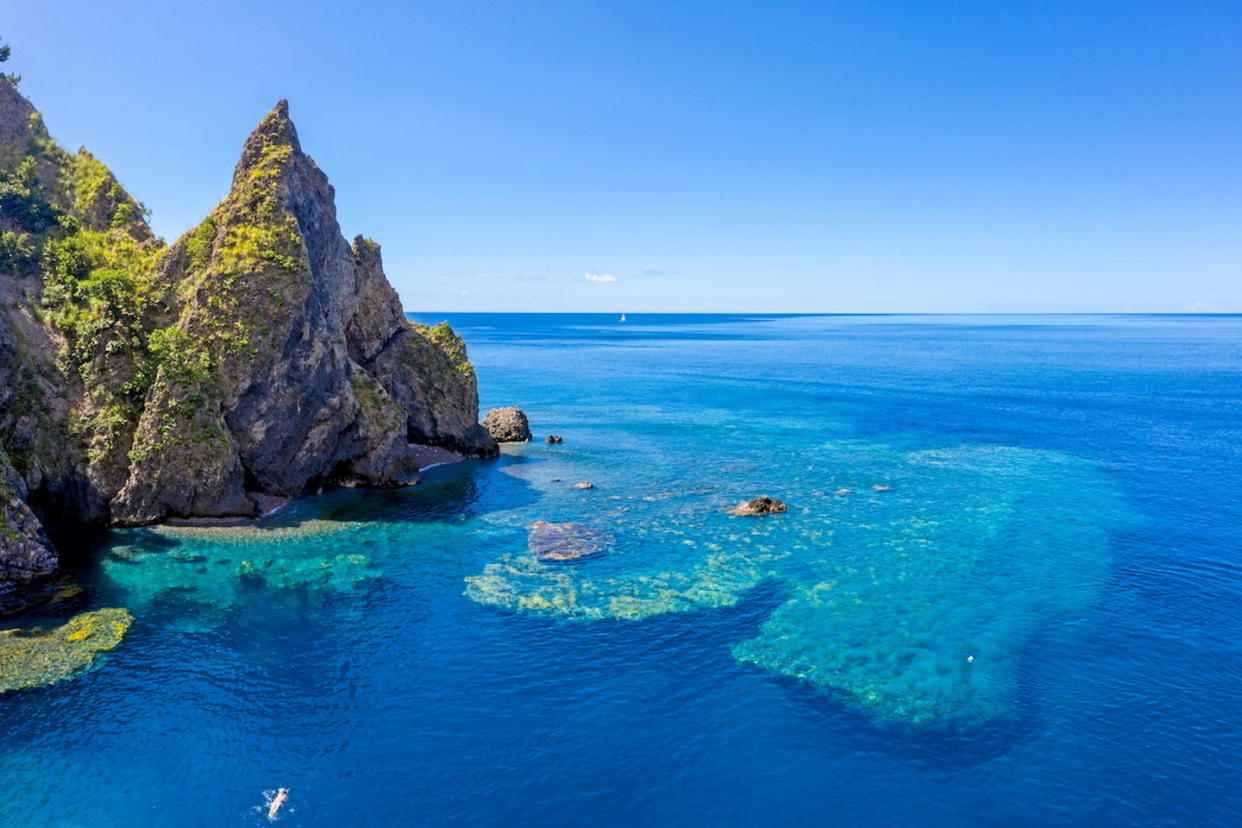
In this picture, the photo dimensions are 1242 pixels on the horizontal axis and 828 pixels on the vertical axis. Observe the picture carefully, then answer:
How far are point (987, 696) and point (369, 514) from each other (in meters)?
52.9

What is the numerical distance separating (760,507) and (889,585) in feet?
58.1

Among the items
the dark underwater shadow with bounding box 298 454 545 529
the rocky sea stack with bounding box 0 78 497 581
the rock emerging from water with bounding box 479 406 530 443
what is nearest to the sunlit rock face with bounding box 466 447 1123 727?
the dark underwater shadow with bounding box 298 454 545 529

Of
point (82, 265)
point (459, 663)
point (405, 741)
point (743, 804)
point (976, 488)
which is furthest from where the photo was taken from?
point (976, 488)

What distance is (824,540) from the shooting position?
61.9 m

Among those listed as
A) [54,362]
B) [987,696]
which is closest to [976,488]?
[987,696]

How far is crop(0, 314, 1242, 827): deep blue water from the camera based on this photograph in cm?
3100

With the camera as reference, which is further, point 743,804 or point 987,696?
point 987,696

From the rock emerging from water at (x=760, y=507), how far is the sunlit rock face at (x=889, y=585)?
1879 mm

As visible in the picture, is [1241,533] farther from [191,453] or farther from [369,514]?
[191,453]

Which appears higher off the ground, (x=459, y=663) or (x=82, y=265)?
(x=82, y=265)

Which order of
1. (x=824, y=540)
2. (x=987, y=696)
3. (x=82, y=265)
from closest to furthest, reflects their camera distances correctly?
(x=987, y=696)
(x=824, y=540)
(x=82, y=265)

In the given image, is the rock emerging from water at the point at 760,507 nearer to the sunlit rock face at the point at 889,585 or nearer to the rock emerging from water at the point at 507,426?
the sunlit rock face at the point at 889,585

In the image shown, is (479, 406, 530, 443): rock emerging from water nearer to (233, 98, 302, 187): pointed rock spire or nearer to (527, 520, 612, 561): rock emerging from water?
(527, 520, 612, 561): rock emerging from water

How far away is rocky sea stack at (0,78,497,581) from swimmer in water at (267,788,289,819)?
106 feet
